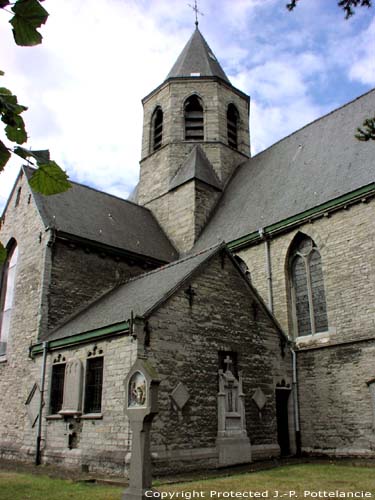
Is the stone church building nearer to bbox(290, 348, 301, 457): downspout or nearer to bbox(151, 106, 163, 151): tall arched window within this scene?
bbox(290, 348, 301, 457): downspout

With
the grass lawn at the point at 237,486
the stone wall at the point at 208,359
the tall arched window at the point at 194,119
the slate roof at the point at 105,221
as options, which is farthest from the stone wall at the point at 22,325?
the tall arched window at the point at 194,119

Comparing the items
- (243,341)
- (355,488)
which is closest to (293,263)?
(243,341)

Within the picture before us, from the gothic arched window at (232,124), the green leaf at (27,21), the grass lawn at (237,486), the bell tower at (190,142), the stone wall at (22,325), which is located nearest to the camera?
the green leaf at (27,21)

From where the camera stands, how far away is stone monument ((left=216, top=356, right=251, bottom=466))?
11.3m

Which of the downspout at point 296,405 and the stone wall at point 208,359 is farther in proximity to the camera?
the downspout at point 296,405

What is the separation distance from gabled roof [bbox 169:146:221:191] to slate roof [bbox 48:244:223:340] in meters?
7.27

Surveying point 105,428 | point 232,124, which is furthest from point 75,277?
point 232,124

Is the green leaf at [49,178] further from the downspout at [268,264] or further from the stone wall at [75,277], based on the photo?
the downspout at [268,264]

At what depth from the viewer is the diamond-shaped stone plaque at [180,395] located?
35.0 ft

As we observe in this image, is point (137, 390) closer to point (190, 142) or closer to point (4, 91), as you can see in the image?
point (4, 91)

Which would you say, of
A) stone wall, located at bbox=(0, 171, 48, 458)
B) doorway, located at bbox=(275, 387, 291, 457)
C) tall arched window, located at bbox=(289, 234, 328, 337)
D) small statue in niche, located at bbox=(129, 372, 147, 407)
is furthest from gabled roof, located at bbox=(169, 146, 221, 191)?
small statue in niche, located at bbox=(129, 372, 147, 407)

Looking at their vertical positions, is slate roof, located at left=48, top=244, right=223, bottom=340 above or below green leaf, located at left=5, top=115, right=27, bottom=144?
above

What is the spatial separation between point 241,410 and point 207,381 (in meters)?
1.21

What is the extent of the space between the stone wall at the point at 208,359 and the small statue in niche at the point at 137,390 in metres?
2.55
